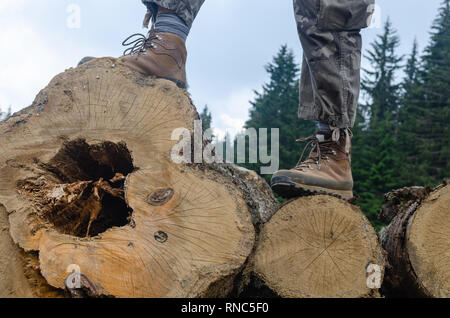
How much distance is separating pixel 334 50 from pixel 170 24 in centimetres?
91

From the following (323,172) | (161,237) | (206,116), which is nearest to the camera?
(161,237)

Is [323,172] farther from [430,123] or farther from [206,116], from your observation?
[206,116]

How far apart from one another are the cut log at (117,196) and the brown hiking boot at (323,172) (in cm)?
20

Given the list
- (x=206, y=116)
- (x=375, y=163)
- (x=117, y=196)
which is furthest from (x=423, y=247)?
(x=206, y=116)

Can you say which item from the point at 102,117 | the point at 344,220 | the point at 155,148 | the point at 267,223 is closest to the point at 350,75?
the point at 344,220

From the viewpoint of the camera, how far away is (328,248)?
1.66 metres

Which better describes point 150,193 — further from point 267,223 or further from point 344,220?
point 344,220

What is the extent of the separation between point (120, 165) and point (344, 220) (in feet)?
3.76

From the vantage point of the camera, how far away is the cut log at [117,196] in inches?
58.1

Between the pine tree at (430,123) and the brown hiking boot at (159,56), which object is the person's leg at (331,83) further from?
the pine tree at (430,123)

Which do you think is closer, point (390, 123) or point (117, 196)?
point (117, 196)

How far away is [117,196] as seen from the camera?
184cm

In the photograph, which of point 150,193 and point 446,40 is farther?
point 446,40

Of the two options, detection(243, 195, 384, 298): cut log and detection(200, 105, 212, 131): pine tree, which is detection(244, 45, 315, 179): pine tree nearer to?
detection(200, 105, 212, 131): pine tree
